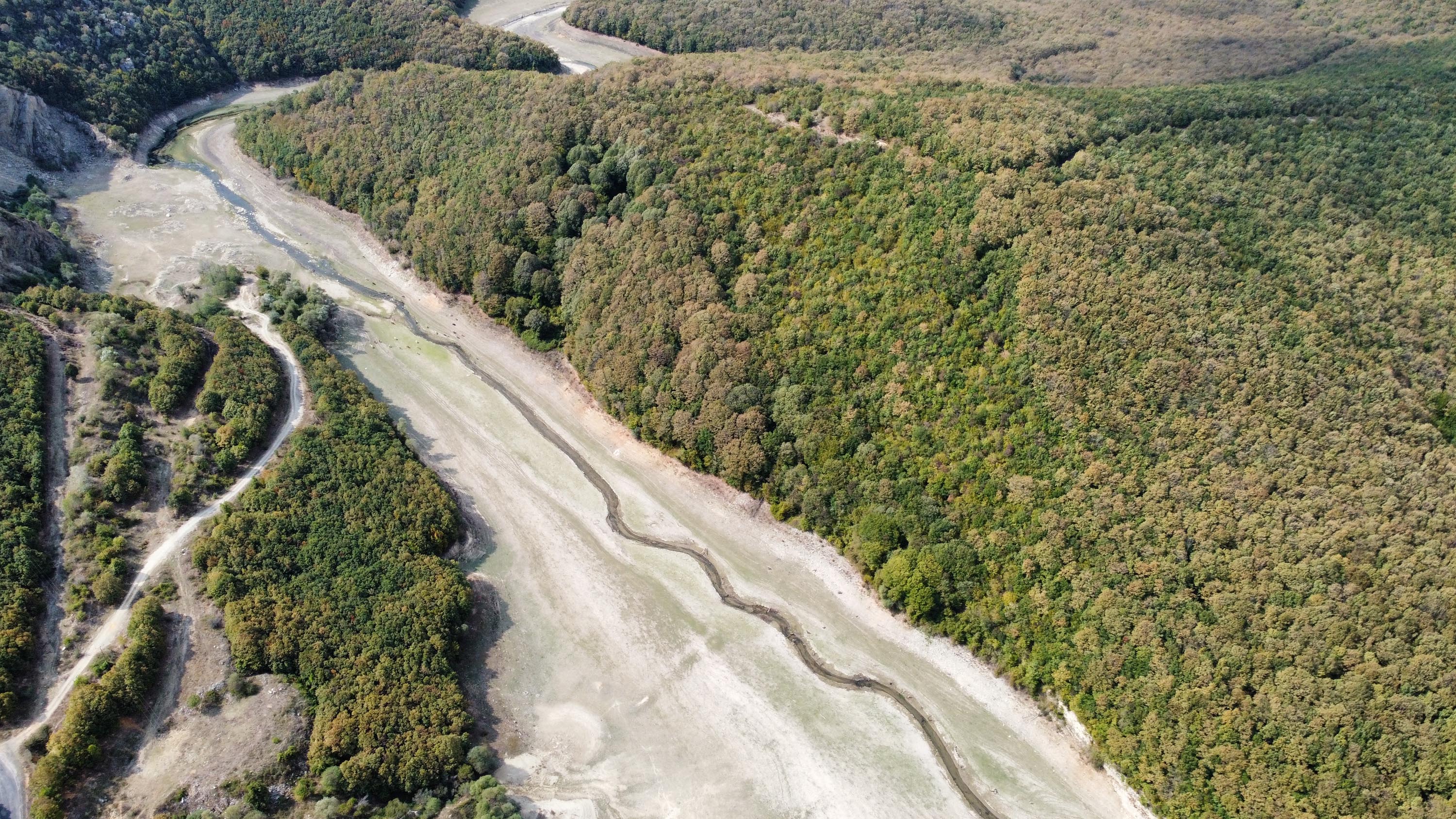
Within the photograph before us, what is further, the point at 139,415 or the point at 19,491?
the point at 139,415

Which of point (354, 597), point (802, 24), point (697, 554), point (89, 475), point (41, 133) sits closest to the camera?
point (354, 597)

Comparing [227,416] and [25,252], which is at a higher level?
[25,252]

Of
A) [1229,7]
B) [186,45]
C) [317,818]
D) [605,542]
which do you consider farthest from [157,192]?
[1229,7]

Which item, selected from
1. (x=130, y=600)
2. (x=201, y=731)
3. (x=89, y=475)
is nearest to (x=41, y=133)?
(x=89, y=475)

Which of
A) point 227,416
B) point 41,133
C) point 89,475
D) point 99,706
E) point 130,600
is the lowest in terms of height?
point 99,706

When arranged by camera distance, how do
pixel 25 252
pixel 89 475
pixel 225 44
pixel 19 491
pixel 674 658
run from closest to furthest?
pixel 19 491 < pixel 674 658 < pixel 89 475 < pixel 25 252 < pixel 225 44

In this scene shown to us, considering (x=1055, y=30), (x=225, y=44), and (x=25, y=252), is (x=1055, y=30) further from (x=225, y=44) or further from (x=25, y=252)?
(x=25, y=252)
